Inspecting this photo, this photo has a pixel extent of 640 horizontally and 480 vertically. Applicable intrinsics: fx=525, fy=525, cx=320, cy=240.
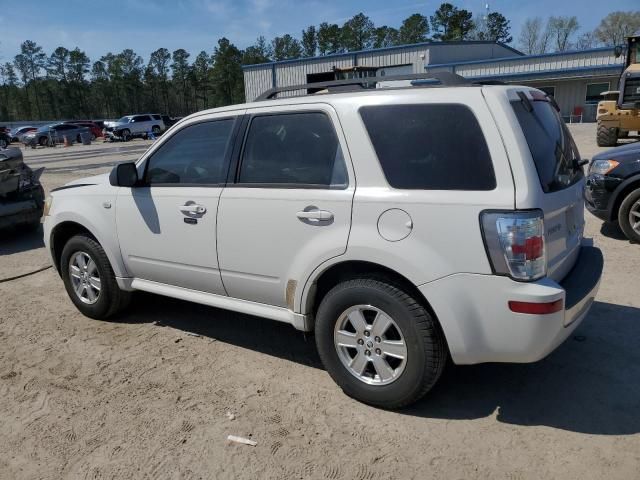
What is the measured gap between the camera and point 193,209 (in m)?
3.79

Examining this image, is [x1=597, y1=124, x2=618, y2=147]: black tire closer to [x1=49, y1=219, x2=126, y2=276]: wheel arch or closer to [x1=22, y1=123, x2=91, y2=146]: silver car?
[x1=49, y1=219, x2=126, y2=276]: wheel arch

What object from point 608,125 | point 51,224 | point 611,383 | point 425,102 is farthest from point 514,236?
point 608,125

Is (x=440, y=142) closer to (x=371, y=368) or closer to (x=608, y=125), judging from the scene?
(x=371, y=368)

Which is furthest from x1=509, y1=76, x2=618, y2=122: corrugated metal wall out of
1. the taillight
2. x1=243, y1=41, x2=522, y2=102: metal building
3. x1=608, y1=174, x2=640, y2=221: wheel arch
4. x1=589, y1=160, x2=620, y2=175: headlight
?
the taillight

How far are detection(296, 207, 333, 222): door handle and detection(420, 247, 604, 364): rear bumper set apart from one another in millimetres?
711

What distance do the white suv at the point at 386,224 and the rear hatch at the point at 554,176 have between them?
0.05 feet

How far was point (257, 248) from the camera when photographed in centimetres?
351

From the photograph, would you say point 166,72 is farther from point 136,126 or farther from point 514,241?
point 514,241

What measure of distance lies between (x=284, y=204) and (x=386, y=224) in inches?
28.6

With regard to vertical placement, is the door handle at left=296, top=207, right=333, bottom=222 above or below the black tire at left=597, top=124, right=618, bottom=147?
above

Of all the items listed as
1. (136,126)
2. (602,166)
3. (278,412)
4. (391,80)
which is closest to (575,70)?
(136,126)

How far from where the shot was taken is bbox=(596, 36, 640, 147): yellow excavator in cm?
1662

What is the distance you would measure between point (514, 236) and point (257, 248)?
5.40ft

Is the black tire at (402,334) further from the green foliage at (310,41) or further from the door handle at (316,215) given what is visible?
the green foliage at (310,41)
